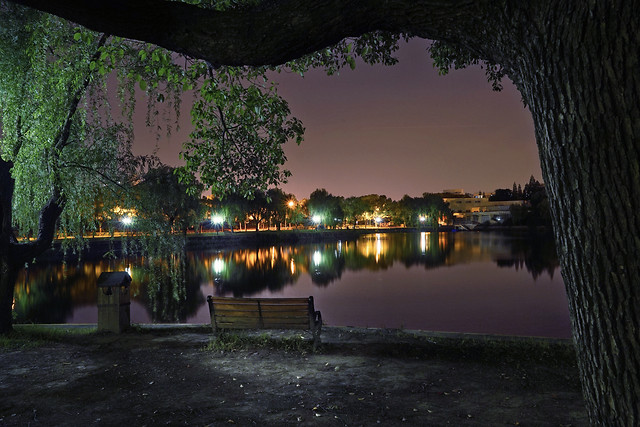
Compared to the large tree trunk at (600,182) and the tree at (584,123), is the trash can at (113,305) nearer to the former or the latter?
the tree at (584,123)

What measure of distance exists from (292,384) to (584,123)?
221 inches

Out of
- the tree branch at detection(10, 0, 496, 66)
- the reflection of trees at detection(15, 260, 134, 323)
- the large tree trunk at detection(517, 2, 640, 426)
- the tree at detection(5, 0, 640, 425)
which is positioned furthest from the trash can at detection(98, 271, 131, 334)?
the large tree trunk at detection(517, 2, 640, 426)

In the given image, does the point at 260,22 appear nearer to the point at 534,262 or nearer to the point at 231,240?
the point at 534,262

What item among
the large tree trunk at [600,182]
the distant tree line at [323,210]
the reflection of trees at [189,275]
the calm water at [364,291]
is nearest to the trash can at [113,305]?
the reflection of trees at [189,275]

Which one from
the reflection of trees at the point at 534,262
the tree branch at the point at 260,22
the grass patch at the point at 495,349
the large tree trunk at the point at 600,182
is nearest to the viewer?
the large tree trunk at the point at 600,182

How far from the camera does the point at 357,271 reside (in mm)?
45344

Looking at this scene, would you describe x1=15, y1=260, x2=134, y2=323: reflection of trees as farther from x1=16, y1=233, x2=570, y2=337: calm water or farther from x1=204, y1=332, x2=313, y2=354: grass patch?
x1=204, y1=332, x2=313, y2=354: grass patch

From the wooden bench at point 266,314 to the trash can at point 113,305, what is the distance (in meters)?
2.40

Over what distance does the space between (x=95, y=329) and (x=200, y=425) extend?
6816 millimetres

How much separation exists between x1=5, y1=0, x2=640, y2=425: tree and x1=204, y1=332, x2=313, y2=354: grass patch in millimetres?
6678

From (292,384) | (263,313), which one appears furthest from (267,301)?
(292,384)

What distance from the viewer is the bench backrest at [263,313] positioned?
8977 millimetres

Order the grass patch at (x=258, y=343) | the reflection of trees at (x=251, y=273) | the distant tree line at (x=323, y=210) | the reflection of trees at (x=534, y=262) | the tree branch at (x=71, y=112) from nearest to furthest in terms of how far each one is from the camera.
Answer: the grass patch at (x=258, y=343) < the tree branch at (x=71, y=112) < the reflection of trees at (x=251, y=273) < the reflection of trees at (x=534, y=262) < the distant tree line at (x=323, y=210)

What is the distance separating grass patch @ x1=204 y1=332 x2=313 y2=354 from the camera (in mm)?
8633
